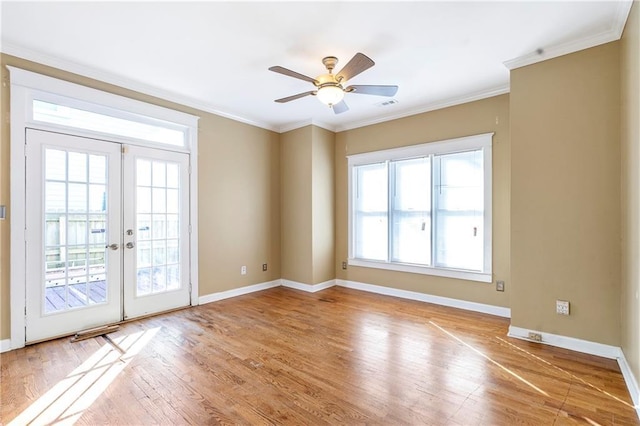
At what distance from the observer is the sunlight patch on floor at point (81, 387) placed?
2016 mm

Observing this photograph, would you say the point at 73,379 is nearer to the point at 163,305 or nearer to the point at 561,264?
the point at 163,305

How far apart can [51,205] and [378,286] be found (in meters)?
4.34

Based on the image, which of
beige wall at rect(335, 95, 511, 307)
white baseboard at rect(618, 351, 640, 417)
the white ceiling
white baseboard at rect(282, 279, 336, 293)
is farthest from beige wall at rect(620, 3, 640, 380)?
white baseboard at rect(282, 279, 336, 293)

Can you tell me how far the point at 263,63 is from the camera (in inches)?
129

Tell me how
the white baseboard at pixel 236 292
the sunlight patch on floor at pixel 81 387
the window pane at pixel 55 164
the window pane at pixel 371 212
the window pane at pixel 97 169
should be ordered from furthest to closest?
the window pane at pixel 371 212
the white baseboard at pixel 236 292
the window pane at pixel 97 169
the window pane at pixel 55 164
the sunlight patch on floor at pixel 81 387

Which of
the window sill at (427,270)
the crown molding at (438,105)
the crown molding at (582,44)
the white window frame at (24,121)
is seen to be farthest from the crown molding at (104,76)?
the crown molding at (582,44)

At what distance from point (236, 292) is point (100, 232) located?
2089mm

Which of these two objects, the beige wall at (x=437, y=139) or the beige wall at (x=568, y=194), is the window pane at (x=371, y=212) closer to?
the beige wall at (x=437, y=139)

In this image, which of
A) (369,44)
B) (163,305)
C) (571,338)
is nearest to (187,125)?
(163,305)

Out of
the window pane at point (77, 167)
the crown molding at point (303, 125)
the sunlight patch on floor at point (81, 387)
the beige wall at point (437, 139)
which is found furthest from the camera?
the crown molding at point (303, 125)

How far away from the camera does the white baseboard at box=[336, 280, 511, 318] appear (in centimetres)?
400

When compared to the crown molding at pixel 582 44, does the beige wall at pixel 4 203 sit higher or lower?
lower

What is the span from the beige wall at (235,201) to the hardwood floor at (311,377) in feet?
4.04

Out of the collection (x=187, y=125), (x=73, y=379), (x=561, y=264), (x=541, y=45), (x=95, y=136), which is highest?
(x=541, y=45)
